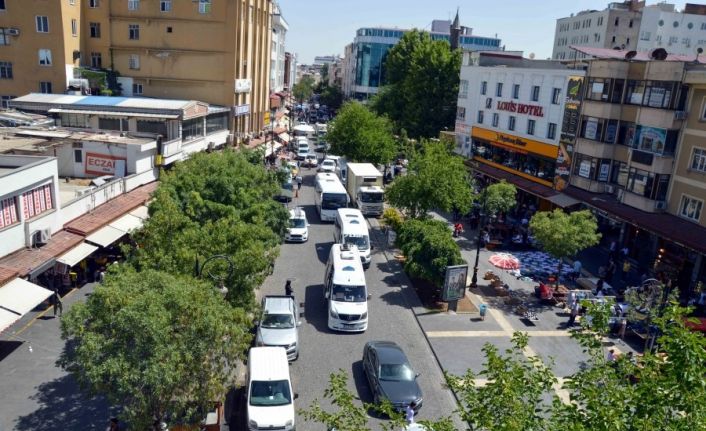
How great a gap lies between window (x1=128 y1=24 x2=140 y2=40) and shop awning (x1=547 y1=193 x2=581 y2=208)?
36074 mm

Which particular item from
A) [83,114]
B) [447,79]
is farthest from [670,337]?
[447,79]

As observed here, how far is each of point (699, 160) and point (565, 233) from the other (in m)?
9.51

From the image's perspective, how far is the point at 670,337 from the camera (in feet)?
26.7

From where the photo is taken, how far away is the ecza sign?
31297 mm

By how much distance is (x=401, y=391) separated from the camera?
17281 mm

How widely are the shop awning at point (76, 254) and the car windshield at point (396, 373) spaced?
1320cm

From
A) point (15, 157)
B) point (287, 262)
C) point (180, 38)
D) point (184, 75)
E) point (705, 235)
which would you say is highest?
point (180, 38)

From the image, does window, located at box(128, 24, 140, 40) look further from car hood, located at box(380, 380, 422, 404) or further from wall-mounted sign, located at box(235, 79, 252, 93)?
car hood, located at box(380, 380, 422, 404)

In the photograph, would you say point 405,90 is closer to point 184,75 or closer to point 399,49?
point 399,49

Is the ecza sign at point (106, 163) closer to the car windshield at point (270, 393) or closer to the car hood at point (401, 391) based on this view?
the car windshield at point (270, 393)

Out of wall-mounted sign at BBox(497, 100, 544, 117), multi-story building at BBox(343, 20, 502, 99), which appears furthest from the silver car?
multi-story building at BBox(343, 20, 502, 99)

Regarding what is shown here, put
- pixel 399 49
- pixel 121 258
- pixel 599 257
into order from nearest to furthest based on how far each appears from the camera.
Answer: pixel 121 258 < pixel 599 257 < pixel 399 49

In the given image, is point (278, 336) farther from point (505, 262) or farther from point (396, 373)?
point (505, 262)

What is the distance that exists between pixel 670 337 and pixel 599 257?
1136 inches
